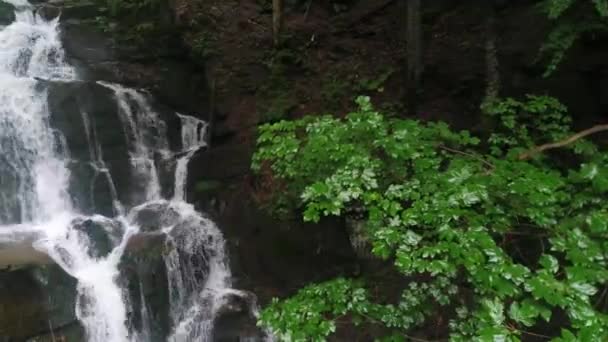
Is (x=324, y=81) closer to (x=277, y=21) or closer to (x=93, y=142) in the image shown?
(x=277, y=21)

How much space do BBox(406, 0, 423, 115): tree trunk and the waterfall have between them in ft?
13.8

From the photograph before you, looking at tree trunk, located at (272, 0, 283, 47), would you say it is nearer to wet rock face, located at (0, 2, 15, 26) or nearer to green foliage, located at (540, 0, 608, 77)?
wet rock face, located at (0, 2, 15, 26)

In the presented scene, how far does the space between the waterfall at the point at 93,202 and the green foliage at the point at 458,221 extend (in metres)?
4.34

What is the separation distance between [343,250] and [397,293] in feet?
6.92

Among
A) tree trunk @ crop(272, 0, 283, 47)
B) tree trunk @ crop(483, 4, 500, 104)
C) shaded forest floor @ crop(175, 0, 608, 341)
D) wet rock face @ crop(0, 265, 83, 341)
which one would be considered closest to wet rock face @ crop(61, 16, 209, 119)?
shaded forest floor @ crop(175, 0, 608, 341)

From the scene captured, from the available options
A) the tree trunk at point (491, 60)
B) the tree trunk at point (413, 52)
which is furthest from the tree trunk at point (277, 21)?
the tree trunk at point (491, 60)

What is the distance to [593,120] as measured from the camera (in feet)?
20.4

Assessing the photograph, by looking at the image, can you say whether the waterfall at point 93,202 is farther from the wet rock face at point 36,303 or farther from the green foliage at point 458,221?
the green foliage at point 458,221

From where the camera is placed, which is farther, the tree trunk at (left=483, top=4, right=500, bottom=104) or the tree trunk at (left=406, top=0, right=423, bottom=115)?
the tree trunk at (left=406, top=0, right=423, bottom=115)

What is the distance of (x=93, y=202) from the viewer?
A: 887 cm

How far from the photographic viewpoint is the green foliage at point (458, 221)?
7.57ft

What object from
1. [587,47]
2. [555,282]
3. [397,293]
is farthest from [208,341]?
[587,47]

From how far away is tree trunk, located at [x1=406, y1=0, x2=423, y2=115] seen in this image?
26.9 feet

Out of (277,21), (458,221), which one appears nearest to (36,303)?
(458,221)
